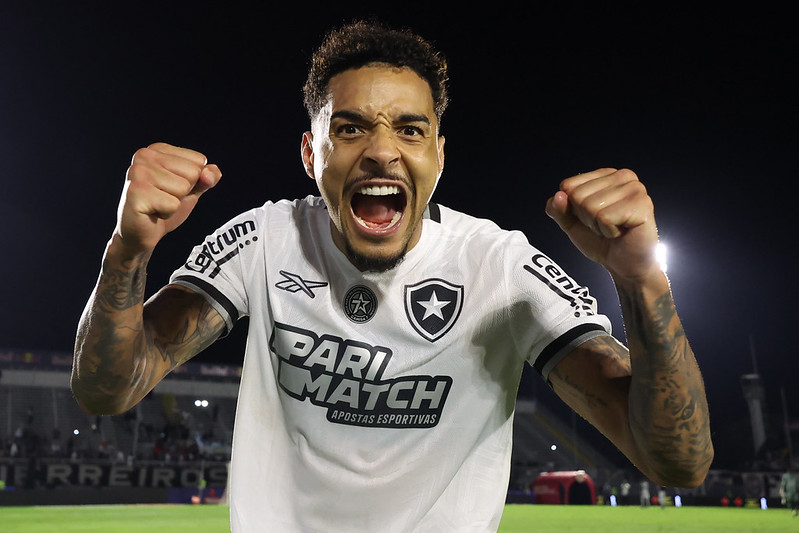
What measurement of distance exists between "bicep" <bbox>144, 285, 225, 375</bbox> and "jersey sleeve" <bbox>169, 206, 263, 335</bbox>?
33 mm

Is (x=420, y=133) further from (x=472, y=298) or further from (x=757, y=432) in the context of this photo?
(x=757, y=432)

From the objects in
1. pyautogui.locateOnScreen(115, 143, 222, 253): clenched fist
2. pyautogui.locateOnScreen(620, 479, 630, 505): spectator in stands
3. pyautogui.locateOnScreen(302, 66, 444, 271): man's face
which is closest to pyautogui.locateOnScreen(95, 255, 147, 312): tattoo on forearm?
pyautogui.locateOnScreen(115, 143, 222, 253): clenched fist

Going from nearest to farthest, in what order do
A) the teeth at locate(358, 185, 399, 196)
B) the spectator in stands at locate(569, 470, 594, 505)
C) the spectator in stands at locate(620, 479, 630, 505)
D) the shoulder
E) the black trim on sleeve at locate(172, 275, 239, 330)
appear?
A: the teeth at locate(358, 185, 399, 196)
the black trim on sleeve at locate(172, 275, 239, 330)
the shoulder
the spectator in stands at locate(569, 470, 594, 505)
the spectator in stands at locate(620, 479, 630, 505)

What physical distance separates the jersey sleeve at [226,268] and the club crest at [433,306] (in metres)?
0.66

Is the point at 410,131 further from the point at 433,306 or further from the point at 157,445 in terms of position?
the point at 157,445

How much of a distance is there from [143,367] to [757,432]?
3809 cm

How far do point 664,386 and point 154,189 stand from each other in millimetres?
1669

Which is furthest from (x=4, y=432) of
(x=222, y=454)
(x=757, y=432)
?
(x=757, y=432)

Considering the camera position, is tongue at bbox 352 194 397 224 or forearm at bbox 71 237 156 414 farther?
tongue at bbox 352 194 397 224

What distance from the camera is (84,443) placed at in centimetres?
3378

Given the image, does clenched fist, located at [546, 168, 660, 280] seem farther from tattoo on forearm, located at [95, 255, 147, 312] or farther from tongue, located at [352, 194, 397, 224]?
tattoo on forearm, located at [95, 255, 147, 312]

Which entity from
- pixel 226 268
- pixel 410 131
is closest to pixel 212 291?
pixel 226 268

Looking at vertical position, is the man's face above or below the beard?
above

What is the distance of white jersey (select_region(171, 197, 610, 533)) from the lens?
2.60 m
